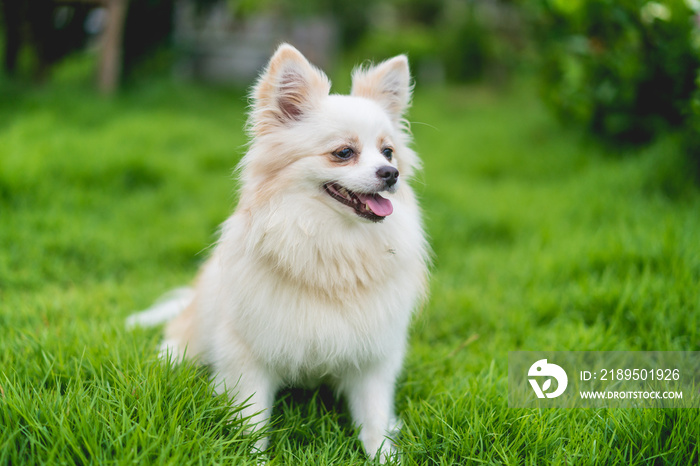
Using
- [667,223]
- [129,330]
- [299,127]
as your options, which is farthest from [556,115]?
[129,330]

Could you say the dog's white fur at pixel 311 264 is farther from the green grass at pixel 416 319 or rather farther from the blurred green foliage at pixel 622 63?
the blurred green foliage at pixel 622 63

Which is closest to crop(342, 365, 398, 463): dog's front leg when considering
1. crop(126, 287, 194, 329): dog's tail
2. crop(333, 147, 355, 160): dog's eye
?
crop(333, 147, 355, 160): dog's eye

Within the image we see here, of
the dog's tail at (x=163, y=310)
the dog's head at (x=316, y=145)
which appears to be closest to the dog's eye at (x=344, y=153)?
the dog's head at (x=316, y=145)

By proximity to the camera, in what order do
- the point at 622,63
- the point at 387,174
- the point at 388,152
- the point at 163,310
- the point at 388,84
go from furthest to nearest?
the point at 622,63, the point at 163,310, the point at 388,84, the point at 388,152, the point at 387,174

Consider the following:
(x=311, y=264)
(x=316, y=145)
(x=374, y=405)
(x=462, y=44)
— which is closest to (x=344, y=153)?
(x=316, y=145)

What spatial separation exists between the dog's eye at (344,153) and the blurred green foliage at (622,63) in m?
3.04

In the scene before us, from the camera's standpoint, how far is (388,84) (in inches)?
98.5

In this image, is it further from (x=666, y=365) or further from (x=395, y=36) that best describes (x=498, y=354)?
(x=395, y=36)

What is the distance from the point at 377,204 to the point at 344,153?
0.26 m

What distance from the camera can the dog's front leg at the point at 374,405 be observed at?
7.12 ft

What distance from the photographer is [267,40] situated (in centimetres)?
1166

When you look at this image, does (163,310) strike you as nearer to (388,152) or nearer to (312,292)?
(312,292)

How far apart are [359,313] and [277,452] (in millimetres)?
637

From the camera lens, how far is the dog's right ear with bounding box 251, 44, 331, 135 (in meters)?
2.20
